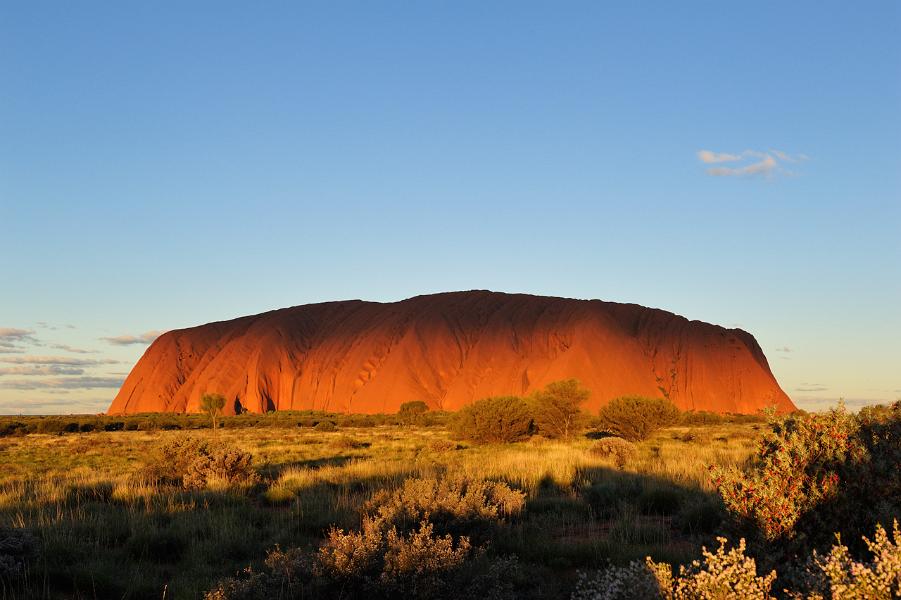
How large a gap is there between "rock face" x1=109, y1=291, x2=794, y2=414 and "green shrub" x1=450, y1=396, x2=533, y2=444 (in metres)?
35.3

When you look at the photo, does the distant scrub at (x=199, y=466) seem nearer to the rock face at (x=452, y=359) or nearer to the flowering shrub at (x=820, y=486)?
the flowering shrub at (x=820, y=486)

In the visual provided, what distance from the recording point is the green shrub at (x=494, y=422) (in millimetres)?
30188

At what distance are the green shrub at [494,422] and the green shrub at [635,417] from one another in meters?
4.57

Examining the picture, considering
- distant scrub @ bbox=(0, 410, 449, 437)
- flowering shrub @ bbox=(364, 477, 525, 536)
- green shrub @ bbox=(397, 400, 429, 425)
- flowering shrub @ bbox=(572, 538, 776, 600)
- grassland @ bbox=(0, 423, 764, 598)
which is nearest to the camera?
flowering shrub @ bbox=(572, 538, 776, 600)

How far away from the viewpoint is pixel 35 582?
23.0 feet

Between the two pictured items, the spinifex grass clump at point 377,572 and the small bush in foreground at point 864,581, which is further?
the spinifex grass clump at point 377,572

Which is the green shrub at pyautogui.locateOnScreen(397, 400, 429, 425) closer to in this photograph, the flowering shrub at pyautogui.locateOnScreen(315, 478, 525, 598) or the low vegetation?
the low vegetation

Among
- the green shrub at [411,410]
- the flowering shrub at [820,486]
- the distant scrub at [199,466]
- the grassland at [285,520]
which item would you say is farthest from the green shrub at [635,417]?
the green shrub at [411,410]

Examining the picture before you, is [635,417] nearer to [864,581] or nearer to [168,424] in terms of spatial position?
[864,581]

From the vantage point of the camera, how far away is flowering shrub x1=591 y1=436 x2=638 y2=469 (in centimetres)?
1853

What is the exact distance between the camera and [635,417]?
107 feet

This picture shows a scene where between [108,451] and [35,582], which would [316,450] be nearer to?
[108,451]

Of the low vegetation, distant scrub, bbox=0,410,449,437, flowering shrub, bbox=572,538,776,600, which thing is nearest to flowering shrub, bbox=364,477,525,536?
the low vegetation

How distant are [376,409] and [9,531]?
66713 mm
